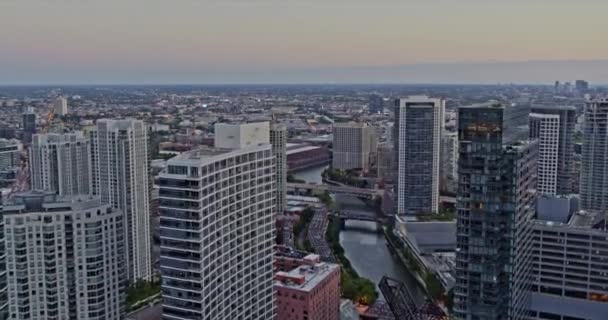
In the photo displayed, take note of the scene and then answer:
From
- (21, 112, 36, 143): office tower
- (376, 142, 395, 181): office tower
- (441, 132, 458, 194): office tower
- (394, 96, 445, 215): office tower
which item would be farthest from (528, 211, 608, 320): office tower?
(21, 112, 36, 143): office tower

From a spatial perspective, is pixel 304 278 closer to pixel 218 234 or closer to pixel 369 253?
pixel 218 234

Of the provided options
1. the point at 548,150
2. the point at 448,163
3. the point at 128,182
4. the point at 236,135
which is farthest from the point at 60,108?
the point at 236,135

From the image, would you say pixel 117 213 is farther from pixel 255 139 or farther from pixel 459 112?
pixel 459 112

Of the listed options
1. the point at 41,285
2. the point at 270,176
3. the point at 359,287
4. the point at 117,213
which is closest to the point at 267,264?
the point at 270,176

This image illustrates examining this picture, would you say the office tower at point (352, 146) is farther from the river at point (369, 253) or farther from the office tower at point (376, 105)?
the office tower at point (376, 105)

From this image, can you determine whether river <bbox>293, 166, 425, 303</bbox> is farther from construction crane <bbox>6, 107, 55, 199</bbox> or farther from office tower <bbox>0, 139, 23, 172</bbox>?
office tower <bbox>0, 139, 23, 172</bbox>
